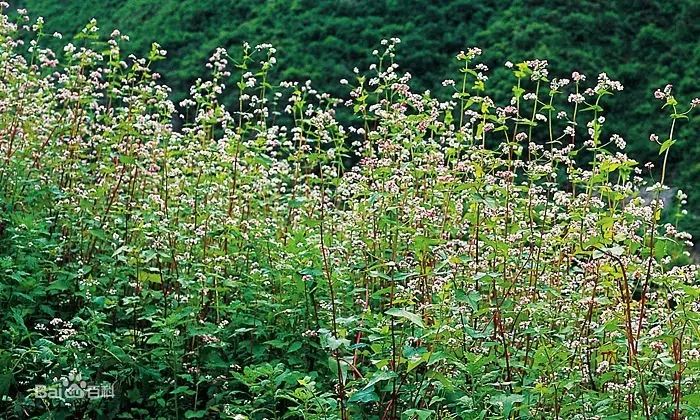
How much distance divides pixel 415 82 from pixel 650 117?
2698 mm

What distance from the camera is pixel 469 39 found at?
10.0 metres

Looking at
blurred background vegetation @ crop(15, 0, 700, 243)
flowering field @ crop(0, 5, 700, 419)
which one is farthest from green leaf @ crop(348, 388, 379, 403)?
blurred background vegetation @ crop(15, 0, 700, 243)

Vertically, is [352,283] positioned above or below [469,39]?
below

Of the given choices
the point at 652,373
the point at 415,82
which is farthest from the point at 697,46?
the point at 652,373

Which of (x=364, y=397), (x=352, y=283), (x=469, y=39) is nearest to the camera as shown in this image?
(x=364, y=397)

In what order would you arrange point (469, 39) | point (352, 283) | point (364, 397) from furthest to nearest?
point (469, 39)
point (352, 283)
point (364, 397)

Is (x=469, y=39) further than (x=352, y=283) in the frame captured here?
Yes

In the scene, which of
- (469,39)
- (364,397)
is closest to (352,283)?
(364,397)

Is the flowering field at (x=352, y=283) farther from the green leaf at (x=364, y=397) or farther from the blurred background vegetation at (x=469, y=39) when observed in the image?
the blurred background vegetation at (x=469, y=39)

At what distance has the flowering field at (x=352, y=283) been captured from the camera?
8.48 feet

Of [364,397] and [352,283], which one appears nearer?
[364,397]

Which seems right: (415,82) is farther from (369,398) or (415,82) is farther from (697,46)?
(369,398)

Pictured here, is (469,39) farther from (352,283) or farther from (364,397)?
(364,397)

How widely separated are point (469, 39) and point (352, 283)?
7359 mm
